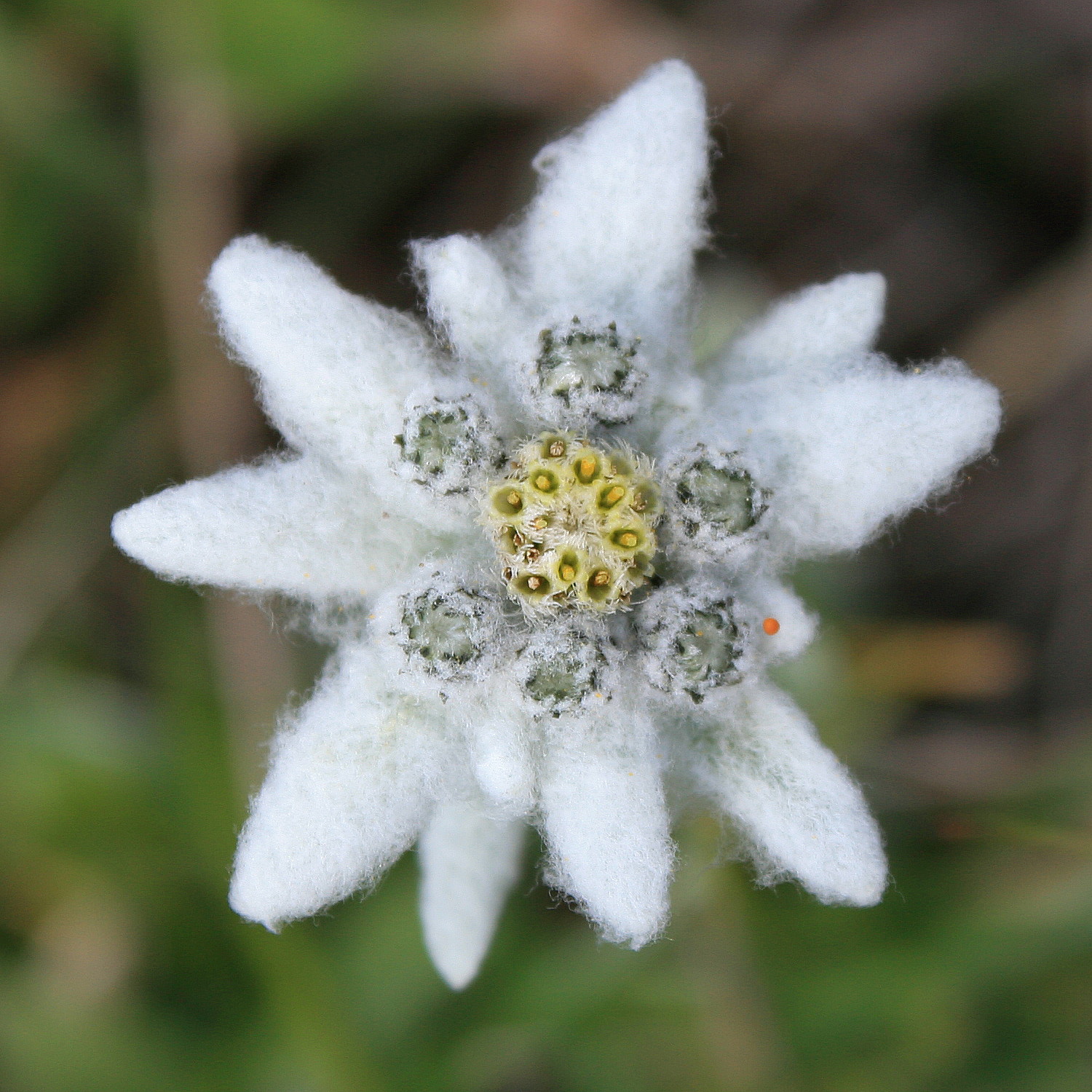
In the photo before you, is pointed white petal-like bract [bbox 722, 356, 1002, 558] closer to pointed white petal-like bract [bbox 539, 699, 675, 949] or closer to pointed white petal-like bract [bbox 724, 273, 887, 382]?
pointed white petal-like bract [bbox 724, 273, 887, 382]

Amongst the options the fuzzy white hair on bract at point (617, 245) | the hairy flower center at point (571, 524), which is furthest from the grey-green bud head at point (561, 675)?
the fuzzy white hair on bract at point (617, 245)

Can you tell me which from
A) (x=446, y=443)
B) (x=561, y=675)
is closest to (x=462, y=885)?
(x=561, y=675)

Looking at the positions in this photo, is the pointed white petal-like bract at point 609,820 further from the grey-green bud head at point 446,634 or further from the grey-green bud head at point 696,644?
the grey-green bud head at point 446,634

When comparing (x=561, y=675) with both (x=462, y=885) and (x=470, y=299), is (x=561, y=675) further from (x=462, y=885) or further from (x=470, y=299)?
(x=470, y=299)

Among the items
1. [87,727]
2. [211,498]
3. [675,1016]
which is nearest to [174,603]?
[87,727]

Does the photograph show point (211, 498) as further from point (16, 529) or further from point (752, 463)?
point (16, 529)

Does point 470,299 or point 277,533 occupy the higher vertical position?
point 470,299

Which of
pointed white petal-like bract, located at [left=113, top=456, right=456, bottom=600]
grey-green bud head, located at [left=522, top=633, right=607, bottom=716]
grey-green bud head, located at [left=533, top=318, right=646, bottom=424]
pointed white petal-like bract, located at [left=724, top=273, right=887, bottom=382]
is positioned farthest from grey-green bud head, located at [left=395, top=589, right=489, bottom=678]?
pointed white petal-like bract, located at [left=724, top=273, right=887, bottom=382]
